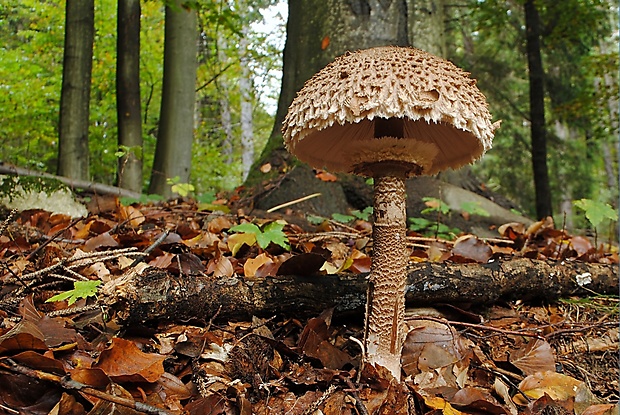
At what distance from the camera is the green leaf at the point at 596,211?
8.41 feet

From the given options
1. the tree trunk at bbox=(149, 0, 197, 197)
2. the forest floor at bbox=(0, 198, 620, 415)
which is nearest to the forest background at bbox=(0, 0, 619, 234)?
the tree trunk at bbox=(149, 0, 197, 197)

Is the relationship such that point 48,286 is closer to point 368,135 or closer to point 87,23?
point 368,135

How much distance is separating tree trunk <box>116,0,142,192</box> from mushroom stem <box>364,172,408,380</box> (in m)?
5.16

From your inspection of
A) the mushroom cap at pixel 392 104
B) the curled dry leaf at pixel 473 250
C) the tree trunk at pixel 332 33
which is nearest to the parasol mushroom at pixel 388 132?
the mushroom cap at pixel 392 104

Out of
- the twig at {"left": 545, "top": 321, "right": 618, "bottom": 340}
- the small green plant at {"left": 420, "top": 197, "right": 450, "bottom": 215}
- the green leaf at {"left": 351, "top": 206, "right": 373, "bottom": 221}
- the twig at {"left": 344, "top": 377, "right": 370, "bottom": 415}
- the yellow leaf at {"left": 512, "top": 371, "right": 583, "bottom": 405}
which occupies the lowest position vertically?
the yellow leaf at {"left": 512, "top": 371, "right": 583, "bottom": 405}

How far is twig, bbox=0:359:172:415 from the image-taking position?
1.20 m

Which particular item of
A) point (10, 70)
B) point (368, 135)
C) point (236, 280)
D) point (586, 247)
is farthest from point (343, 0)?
point (10, 70)

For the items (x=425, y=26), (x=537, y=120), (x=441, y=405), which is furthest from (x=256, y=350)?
(x=537, y=120)

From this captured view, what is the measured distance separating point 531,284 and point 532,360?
51cm

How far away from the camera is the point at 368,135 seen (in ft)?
6.87

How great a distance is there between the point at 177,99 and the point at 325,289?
5.37 m

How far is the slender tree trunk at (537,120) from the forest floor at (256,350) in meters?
5.21

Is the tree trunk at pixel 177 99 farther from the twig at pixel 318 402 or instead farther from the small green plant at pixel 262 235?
the twig at pixel 318 402

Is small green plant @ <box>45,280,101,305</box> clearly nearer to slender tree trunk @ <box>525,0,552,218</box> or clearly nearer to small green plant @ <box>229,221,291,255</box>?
small green plant @ <box>229,221,291,255</box>
